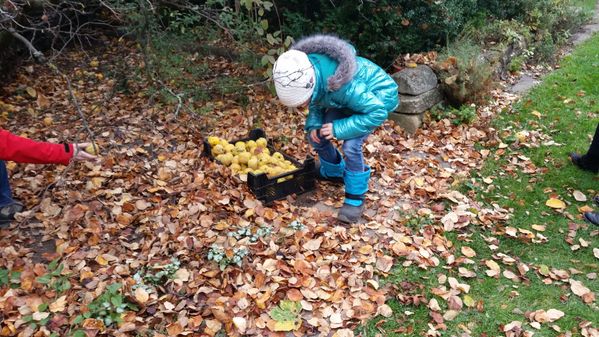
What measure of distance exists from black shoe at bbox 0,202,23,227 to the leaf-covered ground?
94mm

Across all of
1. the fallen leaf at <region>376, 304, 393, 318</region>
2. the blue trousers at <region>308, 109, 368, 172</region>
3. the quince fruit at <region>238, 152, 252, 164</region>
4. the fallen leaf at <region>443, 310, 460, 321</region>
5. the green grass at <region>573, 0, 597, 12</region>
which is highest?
the blue trousers at <region>308, 109, 368, 172</region>

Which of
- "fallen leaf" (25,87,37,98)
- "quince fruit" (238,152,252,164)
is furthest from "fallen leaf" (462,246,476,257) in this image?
"fallen leaf" (25,87,37,98)

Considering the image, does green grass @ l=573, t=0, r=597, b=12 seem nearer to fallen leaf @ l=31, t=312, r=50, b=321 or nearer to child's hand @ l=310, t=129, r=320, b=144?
child's hand @ l=310, t=129, r=320, b=144

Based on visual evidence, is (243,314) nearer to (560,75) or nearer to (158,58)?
(158,58)

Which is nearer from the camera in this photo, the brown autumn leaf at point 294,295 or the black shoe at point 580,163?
the brown autumn leaf at point 294,295

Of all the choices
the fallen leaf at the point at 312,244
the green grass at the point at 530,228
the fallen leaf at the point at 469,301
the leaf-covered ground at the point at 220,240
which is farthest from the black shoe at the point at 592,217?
the fallen leaf at the point at 312,244

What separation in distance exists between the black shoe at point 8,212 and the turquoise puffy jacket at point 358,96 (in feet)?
7.61

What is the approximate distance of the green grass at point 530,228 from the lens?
3.05 m

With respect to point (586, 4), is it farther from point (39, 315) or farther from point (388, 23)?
point (39, 315)

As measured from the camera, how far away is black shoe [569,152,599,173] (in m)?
4.43

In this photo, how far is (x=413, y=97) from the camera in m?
5.36

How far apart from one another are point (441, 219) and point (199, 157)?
7.09 feet

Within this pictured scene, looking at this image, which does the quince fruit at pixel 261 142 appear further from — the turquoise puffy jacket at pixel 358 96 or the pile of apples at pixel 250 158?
the turquoise puffy jacket at pixel 358 96

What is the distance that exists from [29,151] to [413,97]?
367 cm
